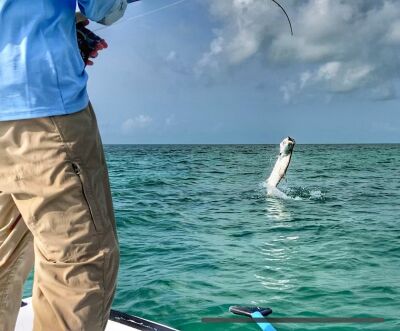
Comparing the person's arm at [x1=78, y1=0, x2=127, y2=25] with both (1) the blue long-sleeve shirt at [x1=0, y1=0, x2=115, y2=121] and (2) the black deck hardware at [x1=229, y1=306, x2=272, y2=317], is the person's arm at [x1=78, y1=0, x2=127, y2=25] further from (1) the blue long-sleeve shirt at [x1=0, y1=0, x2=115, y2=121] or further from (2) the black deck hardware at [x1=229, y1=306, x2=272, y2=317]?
(2) the black deck hardware at [x1=229, y1=306, x2=272, y2=317]

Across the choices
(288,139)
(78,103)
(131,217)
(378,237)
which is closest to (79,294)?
(78,103)

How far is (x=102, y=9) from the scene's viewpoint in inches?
62.7

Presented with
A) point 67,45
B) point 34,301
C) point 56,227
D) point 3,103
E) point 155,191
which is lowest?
point 155,191

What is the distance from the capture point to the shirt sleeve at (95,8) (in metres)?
1.56

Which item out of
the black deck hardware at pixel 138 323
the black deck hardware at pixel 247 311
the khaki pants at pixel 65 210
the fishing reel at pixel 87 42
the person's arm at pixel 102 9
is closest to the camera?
the khaki pants at pixel 65 210

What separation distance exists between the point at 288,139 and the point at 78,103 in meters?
12.9

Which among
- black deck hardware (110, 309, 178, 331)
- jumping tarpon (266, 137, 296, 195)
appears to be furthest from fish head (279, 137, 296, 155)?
black deck hardware (110, 309, 178, 331)

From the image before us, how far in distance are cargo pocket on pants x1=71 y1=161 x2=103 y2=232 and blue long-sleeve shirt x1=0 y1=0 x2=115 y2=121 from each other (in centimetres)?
16

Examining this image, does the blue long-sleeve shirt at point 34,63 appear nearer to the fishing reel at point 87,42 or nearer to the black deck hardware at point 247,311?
the fishing reel at point 87,42

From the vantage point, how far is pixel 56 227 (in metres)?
1.49

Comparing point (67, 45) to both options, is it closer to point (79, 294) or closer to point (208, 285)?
point (79, 294)

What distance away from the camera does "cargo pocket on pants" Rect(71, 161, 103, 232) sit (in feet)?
4.85

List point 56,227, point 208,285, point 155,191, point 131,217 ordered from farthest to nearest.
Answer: point 155,191 < point 131,217 < point 208,285 < point 56,227

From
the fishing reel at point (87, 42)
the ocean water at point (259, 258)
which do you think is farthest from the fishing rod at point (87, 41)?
the ocean water at point (259, 258)
